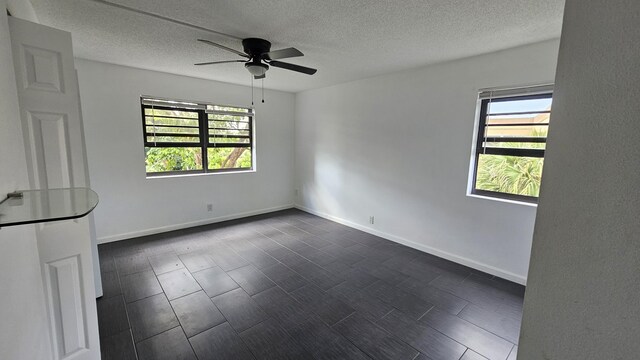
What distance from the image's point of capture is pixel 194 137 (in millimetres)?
4168

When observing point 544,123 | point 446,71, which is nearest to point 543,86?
point 544,123

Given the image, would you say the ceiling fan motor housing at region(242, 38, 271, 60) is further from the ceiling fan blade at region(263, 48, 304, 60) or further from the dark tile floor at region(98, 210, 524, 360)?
the dark tile floor at region(98, 210, 524, 360)

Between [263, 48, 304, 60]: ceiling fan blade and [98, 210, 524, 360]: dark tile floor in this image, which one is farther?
[263, 48, 304, 60]: ceiling fan blade

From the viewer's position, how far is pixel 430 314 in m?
2.19

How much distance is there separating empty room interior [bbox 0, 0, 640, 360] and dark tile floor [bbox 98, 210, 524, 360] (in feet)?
0.07

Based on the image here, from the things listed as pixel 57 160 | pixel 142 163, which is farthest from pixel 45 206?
pixel 142 163

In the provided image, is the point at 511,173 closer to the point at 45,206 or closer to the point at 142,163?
the point at 45,206

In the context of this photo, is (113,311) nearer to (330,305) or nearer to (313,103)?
(330,305)

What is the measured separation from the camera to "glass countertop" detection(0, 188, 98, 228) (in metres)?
0.74

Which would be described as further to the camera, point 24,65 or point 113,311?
point 113,311

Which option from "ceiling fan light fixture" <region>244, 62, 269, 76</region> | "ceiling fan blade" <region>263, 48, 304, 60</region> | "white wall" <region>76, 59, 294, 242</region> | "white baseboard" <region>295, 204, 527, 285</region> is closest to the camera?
"ceiling fan blade" <region>263, 48, 304, 60</region>

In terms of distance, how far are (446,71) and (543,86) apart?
3.12 ft

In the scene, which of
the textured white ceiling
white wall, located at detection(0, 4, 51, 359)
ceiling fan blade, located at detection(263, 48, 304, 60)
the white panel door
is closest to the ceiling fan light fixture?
ceiling fan blade, located at detection(263, 48, 304, 60)

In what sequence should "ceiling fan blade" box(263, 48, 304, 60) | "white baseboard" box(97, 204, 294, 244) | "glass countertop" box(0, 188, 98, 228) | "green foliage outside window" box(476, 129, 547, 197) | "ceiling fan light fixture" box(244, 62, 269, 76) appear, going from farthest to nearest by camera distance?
"white baseboard" box(97, 204, 294, 244) → "green foliage outside window" box(476, 129, 547, 197) → "ceiling fan light fixture" box(244, 62, 269, 76) → "ceiling fan blade" box(263, 48, 304, 60) → "glass countertop" box(0, 188, 98, 228)
